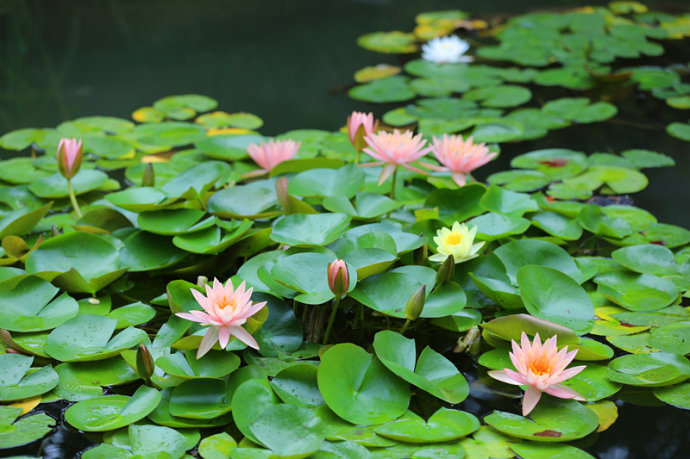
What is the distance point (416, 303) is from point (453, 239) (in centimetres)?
22

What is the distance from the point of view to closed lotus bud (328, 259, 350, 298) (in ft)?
3.93

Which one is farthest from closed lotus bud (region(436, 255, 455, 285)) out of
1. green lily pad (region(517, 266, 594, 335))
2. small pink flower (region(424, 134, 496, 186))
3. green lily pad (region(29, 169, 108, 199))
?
green lily pad (region(29, 169, 108, 199))

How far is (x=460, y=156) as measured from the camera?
167 centimetres

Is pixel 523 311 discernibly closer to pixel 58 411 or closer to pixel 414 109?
pixel 58 411

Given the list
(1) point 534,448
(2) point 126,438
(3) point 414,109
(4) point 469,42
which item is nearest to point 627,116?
(3) point 414,109

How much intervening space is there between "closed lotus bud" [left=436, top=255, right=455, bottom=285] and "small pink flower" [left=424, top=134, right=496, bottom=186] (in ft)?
1.28

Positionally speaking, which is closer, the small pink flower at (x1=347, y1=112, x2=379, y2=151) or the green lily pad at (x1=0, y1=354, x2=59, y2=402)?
the green lily pad at (x1=0, y1=354, x2=59, y2=402)

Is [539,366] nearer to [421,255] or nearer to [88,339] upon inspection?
[421,255]

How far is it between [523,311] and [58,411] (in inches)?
37.7

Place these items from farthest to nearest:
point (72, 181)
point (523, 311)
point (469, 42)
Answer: point (469, 42) → point (72, 181) → point (523, 311)

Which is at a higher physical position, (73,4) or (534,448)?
(73,4)

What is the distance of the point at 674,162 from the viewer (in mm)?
2201

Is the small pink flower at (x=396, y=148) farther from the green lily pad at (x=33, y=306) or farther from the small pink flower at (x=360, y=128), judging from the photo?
the green lily pad at (x=33, y=306)

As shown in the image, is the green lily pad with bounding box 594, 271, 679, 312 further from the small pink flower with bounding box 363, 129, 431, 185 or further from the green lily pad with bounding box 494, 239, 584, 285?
the small pink flower with bounding box 363, 129, 431, 185
